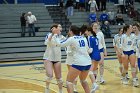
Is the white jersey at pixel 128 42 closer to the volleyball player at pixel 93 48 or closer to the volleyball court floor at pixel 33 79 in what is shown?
the volleyball player at pixel 93 48

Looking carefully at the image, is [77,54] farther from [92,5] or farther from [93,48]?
[92,5]

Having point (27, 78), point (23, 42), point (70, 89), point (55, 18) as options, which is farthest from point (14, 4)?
point (70, 89)

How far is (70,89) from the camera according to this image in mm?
7715

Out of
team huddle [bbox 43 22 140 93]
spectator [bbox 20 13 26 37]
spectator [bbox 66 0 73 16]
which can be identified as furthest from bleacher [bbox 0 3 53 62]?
team huddle [bbox 43 22 140 93]

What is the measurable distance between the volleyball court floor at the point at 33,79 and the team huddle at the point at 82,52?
1.66 feet

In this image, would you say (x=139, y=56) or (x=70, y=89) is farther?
(x=139, y=56)

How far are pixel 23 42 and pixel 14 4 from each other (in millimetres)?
4552

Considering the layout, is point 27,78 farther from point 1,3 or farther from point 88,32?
point 1,3

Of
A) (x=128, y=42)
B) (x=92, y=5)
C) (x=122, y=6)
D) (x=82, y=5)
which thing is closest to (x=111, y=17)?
(x=92, y=5)

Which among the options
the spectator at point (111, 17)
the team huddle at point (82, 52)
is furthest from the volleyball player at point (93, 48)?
the spectator at point (111, 17)

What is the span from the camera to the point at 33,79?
11.6 metres

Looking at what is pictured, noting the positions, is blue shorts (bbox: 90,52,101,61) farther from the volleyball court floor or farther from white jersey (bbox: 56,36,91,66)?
white jersey (bbox: 56,36,91,66)

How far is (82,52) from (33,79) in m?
4.39

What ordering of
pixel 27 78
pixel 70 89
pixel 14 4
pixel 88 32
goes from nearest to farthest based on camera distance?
pixel 70 89, pixel 88 32, pixel 27 78, pixel 14 4
